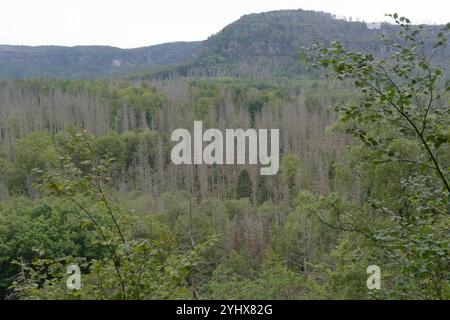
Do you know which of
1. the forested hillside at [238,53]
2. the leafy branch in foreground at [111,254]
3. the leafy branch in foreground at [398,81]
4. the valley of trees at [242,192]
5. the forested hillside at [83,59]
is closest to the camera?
the leafy branch in foreground at [398,81]

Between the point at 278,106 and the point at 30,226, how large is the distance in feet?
169

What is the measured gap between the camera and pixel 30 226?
2098 centimetres

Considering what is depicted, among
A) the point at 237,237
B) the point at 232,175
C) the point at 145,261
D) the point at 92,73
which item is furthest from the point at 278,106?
the point at 92,73

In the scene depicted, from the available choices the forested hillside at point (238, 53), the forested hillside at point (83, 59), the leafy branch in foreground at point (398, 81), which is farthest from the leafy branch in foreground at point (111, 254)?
the forested hillside at point (83, 59)

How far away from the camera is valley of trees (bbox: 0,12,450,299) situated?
4.04 m

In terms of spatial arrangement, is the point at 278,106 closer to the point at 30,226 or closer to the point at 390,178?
the point at 30,226

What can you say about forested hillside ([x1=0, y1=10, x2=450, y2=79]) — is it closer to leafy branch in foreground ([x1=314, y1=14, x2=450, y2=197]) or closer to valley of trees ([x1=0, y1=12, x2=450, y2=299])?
valley of trees ([x1=0, y1=12, x2=450, y2=299])

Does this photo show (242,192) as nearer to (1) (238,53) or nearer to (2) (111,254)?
(2) (111,254)

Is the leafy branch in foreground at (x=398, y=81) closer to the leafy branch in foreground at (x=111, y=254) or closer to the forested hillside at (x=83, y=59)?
the leafy branch in foreground at (x=111, y=254)

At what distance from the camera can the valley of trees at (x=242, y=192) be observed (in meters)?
4.04

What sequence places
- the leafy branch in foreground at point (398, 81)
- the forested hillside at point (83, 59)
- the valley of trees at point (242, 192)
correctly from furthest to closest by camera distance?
the forested hillside at point (83, 59), the valley of trees at point (242, 192), the leafy branch in foreground at point (398, 81)

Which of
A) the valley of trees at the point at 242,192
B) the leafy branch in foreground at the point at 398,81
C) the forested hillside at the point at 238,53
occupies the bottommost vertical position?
the valley of trees at the point at 242,192

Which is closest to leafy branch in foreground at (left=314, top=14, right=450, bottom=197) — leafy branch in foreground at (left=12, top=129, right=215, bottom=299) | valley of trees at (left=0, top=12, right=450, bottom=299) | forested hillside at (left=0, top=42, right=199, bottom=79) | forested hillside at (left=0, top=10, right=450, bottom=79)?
valley of trees at (left=0, top=12, right=450, bottom=299)

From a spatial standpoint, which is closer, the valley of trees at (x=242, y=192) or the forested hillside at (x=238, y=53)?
the valley of trees at (x=242, y=192)
